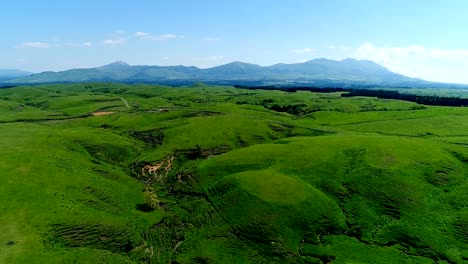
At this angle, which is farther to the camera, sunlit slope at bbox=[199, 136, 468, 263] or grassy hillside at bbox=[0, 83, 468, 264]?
sunlit slope at bbox=[199, 136, 468, 263]

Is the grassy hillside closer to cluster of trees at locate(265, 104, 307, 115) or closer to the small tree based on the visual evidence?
the small tree

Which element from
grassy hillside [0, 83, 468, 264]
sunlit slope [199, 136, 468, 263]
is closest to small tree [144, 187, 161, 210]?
grassy hillside [0, 83, 468, 264]

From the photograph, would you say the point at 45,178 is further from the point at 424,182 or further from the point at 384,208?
the point at 424,182

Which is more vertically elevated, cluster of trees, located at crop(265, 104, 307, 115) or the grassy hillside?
cluster of trees, located at crop(265, 104, 307, 115)

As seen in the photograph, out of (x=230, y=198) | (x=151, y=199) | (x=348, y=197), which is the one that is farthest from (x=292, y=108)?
(x=151, y=199)

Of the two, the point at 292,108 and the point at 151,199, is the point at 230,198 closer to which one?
the point at 151,199

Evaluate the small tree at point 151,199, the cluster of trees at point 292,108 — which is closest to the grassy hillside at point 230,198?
the small tree at point 151,199

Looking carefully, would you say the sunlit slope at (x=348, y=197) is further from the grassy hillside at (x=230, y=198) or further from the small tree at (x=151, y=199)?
the small tree at (x=151, y=199)

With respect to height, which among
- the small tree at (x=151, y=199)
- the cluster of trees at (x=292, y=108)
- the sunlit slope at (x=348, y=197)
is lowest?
the small tree at (x=151, y=199)

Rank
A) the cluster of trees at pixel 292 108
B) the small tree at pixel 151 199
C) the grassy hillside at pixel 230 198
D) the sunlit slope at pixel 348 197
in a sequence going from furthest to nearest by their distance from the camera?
the cluster of trees at pixel 292 108
the small tree at pixel 151 199
the sunlit slope at pixel 348 197
the grassy hillside at pixel 230 198
